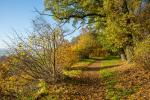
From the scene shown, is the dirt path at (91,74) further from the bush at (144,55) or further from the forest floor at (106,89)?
the bush at (144,55)

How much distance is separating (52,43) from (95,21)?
10419 mm

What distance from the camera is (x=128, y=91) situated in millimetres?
15750

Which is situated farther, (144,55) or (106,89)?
(144,55)

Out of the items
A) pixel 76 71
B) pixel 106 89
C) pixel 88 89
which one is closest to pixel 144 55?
pixel 106 89

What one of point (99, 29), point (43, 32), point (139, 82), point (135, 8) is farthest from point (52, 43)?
point (99, 29)

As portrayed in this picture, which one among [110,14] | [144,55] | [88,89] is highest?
→ [110,14]

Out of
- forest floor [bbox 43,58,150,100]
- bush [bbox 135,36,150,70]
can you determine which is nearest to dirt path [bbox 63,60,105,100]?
forest floor [bbox 43,58,150,100]

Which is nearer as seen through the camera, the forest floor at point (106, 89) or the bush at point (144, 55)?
the forest floor at point (106, 89)

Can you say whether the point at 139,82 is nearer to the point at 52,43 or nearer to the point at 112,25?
the point at 52,43

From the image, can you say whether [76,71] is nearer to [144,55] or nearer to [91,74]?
[91,74]

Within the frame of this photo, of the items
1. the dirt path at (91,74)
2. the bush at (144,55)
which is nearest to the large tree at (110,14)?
the dirt path at (91,74)

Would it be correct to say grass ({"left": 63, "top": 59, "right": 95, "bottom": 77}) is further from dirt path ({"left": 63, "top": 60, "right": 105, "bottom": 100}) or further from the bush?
the bush

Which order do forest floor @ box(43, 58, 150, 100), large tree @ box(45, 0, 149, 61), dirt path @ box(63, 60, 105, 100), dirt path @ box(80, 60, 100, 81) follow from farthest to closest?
large tree @ box(45, 0, 149, 61)
dirt path @ box(80, 60, 100, 81)
dirt path @ box(63, 60, 105, 100)
forest floor @ box(43, 58, 150, 100)

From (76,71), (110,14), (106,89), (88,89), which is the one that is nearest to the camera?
(106,89)
